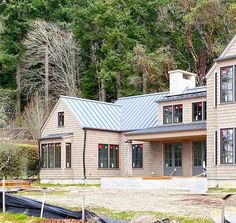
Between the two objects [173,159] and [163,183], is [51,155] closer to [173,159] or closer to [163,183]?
[173,159]

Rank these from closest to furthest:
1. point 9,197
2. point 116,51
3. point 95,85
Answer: point 9,197, point 116,51, point 95,85

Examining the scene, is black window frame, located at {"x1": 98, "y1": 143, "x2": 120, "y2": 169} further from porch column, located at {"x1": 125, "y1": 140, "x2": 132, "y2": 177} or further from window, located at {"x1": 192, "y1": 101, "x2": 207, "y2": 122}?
window, located at {"x1": 192, "y1": 101, "x2": 207, "y2": 122}

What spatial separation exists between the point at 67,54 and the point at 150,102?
18.9 m

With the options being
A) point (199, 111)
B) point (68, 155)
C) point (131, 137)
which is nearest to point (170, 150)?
point (131, 137)

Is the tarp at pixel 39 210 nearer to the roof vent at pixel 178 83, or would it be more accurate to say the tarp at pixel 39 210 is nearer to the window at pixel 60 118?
the window at pixel 60 118

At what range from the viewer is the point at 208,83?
2542cm

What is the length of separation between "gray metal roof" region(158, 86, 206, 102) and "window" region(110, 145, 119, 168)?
4.28 metres

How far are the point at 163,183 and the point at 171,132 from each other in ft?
12.0

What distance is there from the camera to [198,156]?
2922 centimetres

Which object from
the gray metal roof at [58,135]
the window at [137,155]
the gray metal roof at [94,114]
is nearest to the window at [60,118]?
the gray metal roof at [58,135]

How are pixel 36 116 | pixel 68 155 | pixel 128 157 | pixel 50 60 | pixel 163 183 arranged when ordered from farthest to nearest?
pixel 50 60
pixel 36 116
pixel 68 155
pixel 128 157
pixel 163 183

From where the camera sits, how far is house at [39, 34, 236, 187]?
2925 cm

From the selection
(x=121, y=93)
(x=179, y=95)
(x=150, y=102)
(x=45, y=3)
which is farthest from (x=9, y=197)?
(x=45, y=3)

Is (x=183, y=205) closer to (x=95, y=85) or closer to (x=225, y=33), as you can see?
(x=225, y=33)
